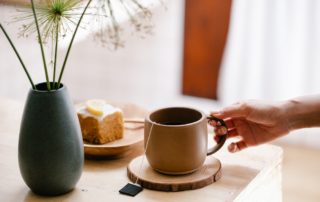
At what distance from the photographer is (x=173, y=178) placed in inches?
46.3

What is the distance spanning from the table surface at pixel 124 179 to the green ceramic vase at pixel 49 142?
5 centimetres

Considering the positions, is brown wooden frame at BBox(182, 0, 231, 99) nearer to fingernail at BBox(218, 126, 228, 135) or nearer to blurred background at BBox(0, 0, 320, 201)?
blurred background at BBox(0, 0, 320, 201)

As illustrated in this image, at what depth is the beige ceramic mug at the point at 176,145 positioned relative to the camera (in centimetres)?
113

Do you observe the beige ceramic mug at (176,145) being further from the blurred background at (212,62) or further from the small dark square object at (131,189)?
the blurred background at (212,62)

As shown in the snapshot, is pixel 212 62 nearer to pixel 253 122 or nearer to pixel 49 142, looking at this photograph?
pixel 253 122

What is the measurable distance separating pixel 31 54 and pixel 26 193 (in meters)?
2.09

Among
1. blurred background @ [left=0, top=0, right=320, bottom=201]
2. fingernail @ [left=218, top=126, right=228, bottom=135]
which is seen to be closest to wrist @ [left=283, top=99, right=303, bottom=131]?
fingernail @ [left=218, top=126, right=228, bottom=135]

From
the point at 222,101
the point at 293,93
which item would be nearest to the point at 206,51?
the point at 222,101

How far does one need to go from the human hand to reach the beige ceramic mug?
148 mm

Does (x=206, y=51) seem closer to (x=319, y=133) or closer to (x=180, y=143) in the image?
(x=319, y=133)

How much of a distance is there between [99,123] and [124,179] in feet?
0.68

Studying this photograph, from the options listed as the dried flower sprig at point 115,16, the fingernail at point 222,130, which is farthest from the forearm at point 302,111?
the dried flower sprig at point 115,16

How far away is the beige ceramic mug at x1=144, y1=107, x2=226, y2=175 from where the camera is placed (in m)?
1.13

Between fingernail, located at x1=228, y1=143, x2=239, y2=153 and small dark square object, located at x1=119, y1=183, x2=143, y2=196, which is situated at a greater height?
fingernail, located at x1=228, y1=143, x2=239, y2=153
